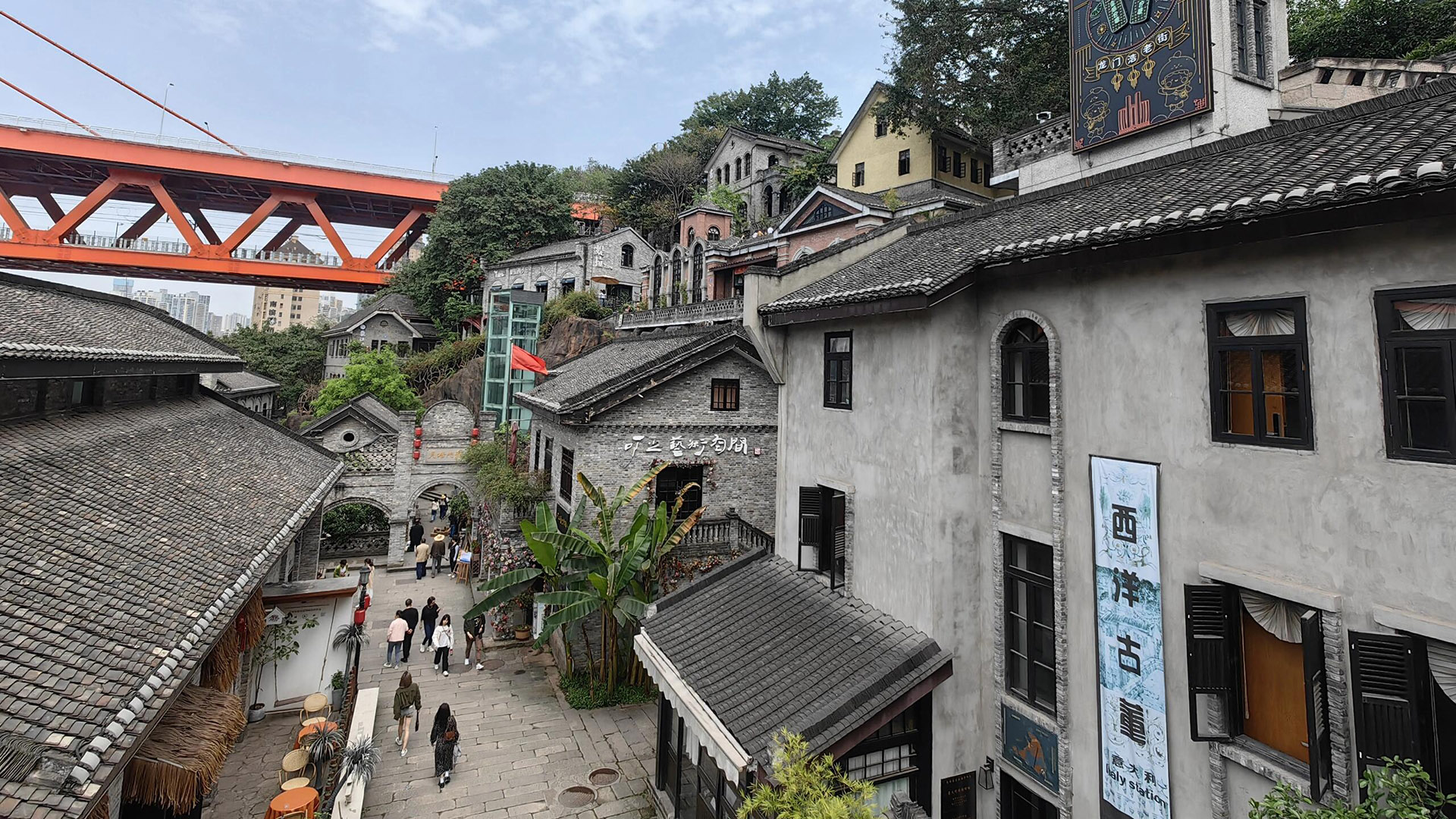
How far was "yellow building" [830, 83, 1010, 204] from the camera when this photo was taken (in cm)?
3131

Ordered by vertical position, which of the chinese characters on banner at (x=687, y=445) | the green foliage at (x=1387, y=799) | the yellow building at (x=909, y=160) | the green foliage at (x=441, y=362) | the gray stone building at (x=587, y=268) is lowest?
the green foliage at (x=1387, y=799)

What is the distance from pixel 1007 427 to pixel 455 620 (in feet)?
56.8

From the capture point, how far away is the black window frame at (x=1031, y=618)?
7.15 m

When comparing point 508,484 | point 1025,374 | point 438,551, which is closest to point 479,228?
point 438,551

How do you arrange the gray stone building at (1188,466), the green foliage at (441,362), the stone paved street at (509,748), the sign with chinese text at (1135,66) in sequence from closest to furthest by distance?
the gray stone building at (1188,466) < the sign with chinese text at (1135,66) < the stone paved street at (509,748) < the green foliage at (441,362)

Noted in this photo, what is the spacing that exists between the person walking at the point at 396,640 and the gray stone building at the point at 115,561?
83.4 inches

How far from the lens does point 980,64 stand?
28.3 m

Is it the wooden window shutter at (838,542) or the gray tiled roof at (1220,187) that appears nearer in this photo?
the gray tiled roof at (1220,187)

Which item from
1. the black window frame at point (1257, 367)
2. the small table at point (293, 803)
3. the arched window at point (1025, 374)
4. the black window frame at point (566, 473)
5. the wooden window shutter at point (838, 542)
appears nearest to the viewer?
the black window frame at point (1257, 367)

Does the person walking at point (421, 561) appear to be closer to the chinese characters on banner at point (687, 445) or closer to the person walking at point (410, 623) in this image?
the person walking at point (410, 623)

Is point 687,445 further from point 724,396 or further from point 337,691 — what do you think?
point 337,691

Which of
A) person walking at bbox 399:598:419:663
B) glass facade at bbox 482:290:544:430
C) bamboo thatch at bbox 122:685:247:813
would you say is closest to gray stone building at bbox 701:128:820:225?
glass facade at bbox 482:290:544:430

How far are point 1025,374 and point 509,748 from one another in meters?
11.6

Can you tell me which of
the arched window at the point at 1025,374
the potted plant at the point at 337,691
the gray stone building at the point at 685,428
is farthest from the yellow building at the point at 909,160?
the potted plant at the point at 337,691
